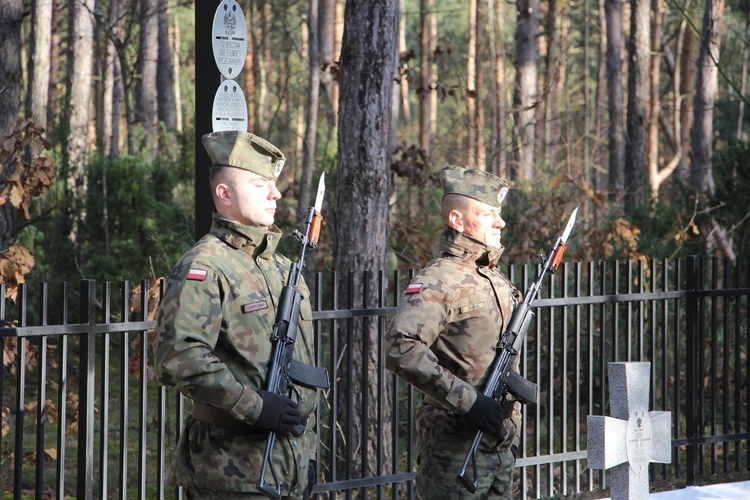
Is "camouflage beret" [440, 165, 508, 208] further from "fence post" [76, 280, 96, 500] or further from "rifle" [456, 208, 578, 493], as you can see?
"fence post" [76, 280, 96, 500]

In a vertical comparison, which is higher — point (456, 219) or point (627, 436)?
point (456, 219)

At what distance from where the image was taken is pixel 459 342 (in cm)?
382

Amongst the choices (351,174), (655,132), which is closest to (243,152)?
(351,174)

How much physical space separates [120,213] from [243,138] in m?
8.54

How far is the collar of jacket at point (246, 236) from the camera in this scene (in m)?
3.29

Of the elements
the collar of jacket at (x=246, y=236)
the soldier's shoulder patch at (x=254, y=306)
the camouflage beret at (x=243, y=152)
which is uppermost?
the camouflage beret at (x=243, y=152)

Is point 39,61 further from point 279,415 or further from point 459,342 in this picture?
point 279,415

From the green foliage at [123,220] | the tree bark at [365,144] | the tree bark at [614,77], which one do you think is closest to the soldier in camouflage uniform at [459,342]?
the tree bark at [365,144]

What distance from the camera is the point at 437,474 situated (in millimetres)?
3824

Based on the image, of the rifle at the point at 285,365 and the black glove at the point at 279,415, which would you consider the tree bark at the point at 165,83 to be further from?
the black glove at the point at 279,415

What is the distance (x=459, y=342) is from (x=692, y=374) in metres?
3.51

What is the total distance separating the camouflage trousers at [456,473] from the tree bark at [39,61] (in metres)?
10.3

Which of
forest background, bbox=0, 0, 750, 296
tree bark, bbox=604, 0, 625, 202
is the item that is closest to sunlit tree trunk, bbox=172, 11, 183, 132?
forest background, bbox=0, 0, 750, 296

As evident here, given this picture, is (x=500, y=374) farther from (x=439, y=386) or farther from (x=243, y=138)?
(x=243, y=138)
